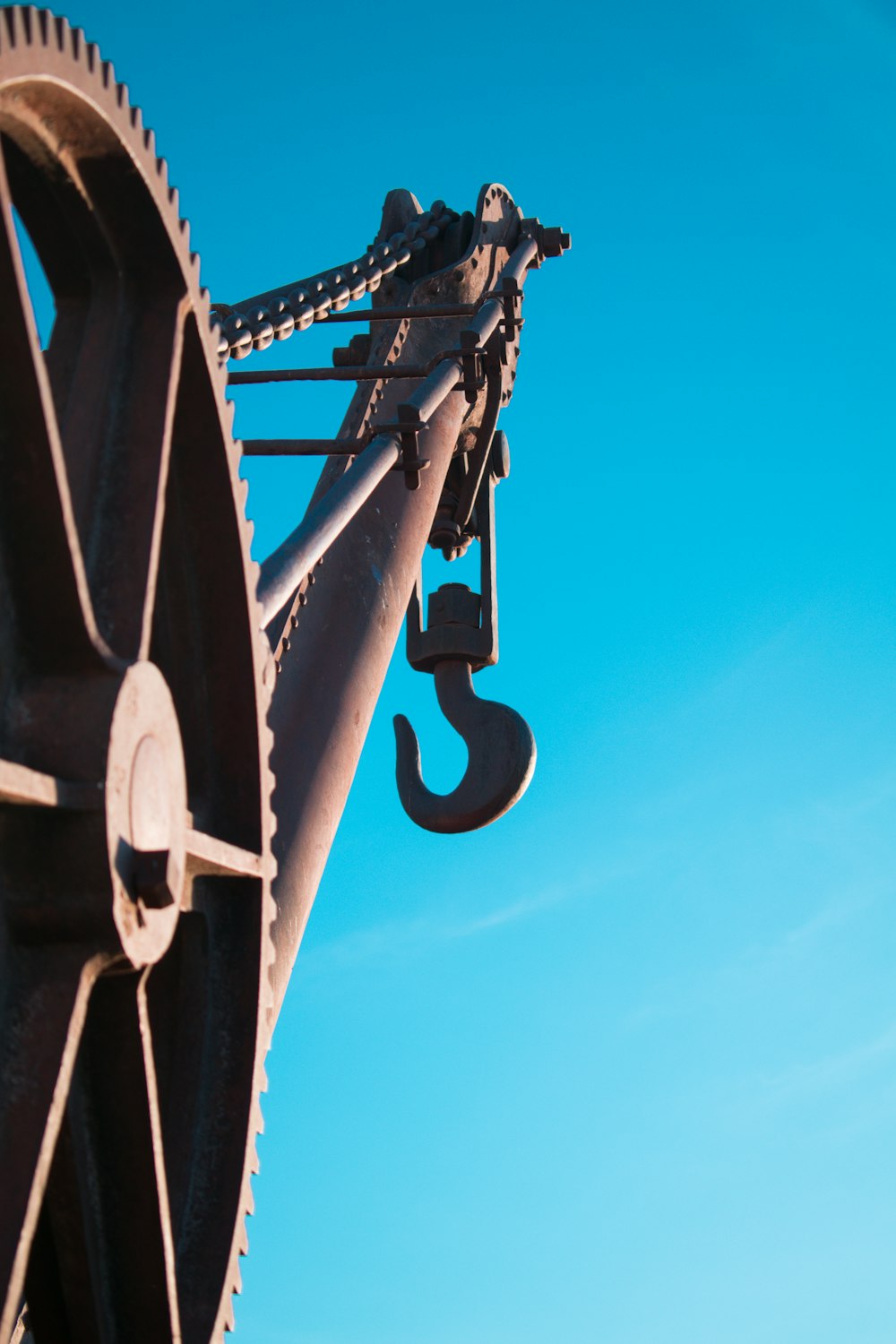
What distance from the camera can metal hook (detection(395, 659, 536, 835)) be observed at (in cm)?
614

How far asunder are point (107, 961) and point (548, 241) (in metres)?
5.62

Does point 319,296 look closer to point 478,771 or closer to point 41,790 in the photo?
point 478,771

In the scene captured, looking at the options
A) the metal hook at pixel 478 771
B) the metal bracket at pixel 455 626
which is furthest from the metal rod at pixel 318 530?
the metal bracket at pixel 455 626

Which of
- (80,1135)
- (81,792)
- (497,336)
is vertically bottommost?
A: (80,1135)

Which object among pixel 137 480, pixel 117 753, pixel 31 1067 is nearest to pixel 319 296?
pixel 137 480

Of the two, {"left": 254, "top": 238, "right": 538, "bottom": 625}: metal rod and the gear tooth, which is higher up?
{"left": 254, "top": 238, "right": 538, "bottom": 625}: metal rod

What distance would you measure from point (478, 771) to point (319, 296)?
167 cm

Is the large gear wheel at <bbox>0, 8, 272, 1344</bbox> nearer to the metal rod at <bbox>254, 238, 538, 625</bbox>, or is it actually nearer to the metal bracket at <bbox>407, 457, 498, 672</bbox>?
the metal rod at <bbox>254, 238, 538, 625</bbox>

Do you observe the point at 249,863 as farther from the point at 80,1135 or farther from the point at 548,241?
the point at 548,241

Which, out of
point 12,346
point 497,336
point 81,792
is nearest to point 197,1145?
point 81,792

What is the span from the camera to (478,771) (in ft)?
20.3

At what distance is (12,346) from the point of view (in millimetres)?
2646

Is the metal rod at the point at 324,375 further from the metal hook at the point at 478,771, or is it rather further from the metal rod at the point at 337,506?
the metal hook at the point at 478,771

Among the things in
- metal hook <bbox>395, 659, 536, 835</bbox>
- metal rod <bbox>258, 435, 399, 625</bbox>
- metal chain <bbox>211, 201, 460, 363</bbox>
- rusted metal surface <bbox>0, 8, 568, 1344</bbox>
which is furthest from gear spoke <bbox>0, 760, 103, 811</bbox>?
metal hook <bbox>395, 659, 536, 835</bbox>
